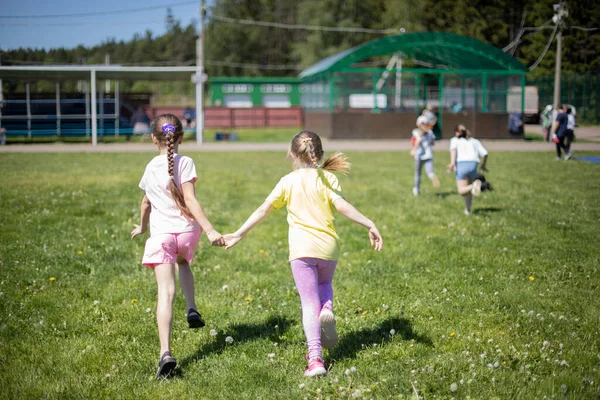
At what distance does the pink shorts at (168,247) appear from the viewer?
4.59 metres

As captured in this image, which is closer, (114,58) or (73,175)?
(73,175)

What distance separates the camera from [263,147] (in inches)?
1182

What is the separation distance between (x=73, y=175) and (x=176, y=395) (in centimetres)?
1370

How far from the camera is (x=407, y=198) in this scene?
41.8ft

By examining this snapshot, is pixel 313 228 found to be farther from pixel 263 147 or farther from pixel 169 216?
pixel 263 147

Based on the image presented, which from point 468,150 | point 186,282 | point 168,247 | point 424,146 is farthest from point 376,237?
point 424,146

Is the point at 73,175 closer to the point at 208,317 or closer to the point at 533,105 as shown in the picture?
the point at 208,317

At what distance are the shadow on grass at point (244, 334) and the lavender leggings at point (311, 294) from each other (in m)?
0.81

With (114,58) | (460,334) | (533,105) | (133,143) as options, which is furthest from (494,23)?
(460,334)

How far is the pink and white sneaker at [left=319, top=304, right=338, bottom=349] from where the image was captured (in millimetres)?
4387

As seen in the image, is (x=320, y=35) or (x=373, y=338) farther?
(x=320, y=35)

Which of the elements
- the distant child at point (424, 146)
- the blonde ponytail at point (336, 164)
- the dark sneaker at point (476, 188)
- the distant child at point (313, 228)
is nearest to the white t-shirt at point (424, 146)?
the distant child at point (424, 146)

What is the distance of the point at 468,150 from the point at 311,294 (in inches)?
305

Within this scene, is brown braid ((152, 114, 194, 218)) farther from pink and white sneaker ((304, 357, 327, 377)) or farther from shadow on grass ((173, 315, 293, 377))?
pink and white sneaker ((304, 357, 327, 377))
